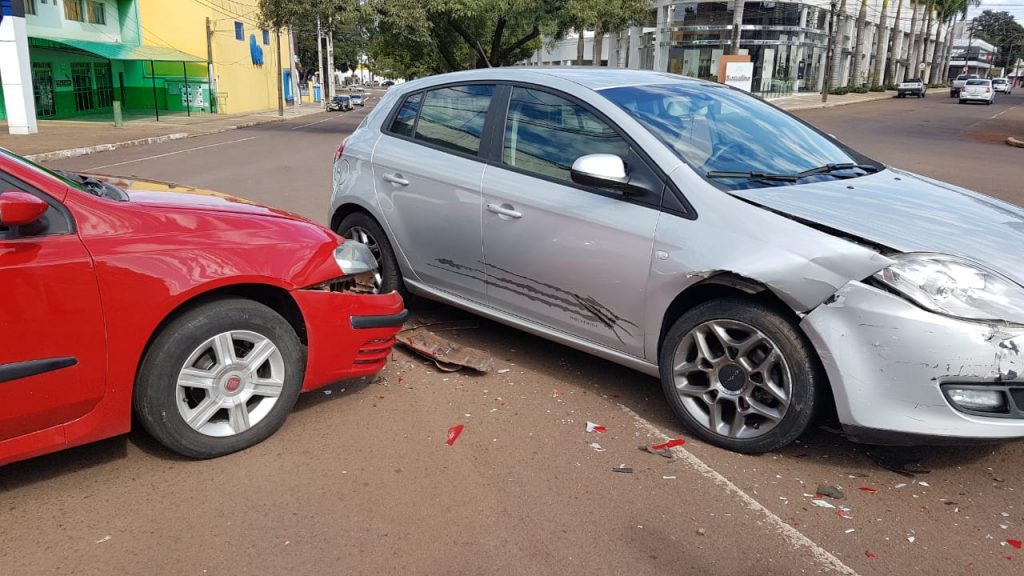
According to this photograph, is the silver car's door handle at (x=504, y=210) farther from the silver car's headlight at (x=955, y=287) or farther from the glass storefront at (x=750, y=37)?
the glass storefront at (x=750, y=37)

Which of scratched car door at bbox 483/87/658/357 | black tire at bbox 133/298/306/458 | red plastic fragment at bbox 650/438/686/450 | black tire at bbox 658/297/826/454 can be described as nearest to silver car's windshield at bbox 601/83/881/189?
scratched car door at bbox 483/87/658/357

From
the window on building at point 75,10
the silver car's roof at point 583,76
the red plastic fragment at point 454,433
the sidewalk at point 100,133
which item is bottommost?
the sidewalk at point 100,133

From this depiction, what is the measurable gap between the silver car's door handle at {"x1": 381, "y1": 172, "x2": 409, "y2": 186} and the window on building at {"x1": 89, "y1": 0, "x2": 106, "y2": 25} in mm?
36382

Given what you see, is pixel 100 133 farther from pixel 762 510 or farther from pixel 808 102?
pixel 808 102

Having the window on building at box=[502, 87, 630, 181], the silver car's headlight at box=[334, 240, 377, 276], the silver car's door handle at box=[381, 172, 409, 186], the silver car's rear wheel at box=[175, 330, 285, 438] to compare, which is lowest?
the silver car's rear wheel at box=[175, 330, 285, 438]

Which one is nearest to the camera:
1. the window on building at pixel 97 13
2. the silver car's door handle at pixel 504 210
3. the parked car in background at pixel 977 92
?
the silver car's door handle at pixel 504 210

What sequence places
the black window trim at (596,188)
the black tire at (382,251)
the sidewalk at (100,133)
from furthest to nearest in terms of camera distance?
the sidewalk at (100,133) < the black tire at (382,251) < the black window trim at (596,188)

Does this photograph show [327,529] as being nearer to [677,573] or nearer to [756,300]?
[677,573]

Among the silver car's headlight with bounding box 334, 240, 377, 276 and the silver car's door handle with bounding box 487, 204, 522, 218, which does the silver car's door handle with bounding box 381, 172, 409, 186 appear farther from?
the silver car's headlight with bounding box 334, 240, 377, 276

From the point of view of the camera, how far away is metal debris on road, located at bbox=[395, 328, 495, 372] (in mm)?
4656

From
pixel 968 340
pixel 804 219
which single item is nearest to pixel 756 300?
pixel 804 219

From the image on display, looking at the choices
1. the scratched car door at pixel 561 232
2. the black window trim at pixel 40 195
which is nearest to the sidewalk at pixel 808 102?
the scratched car door at pixel 561 232

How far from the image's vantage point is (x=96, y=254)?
9.82ft

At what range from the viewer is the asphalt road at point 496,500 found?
9.29 feet
